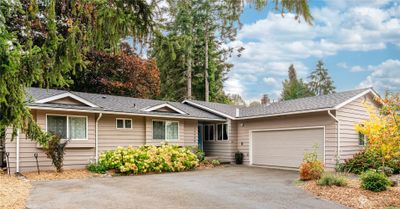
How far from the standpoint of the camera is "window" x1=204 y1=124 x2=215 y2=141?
63.9 ft

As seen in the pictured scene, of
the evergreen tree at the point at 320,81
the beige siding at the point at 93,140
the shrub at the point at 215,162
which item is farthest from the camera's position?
the evergreen tree at the point at 320,81

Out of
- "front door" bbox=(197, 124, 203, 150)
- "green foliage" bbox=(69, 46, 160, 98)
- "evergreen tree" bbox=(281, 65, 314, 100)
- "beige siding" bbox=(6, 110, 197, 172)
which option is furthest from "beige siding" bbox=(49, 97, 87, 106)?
"evergreen tree" bbox=(281, 65, 314, 100)

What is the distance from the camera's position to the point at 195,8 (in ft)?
85.9

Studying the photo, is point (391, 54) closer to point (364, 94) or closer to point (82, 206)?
point (364, 94)

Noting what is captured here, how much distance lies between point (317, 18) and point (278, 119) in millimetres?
12298

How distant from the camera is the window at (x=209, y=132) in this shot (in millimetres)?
19464

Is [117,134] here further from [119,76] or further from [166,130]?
[119,76]

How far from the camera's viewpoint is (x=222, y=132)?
18656 mm

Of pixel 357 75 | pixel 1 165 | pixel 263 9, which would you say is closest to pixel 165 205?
pixel 263 9

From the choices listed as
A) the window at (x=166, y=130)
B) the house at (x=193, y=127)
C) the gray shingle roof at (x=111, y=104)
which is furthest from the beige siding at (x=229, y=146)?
the window at (x=166, y=130)

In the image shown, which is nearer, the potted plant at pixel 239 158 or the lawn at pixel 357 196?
the lawn at pixel 357 196

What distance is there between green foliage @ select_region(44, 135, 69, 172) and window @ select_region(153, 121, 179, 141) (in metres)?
4.70

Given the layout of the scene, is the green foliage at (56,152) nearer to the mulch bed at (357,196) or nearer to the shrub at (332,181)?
the mulch bed at (357,196)

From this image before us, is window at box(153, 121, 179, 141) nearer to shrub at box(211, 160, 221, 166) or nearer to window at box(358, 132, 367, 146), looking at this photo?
shrub at box(211, 160, 221, 166)
